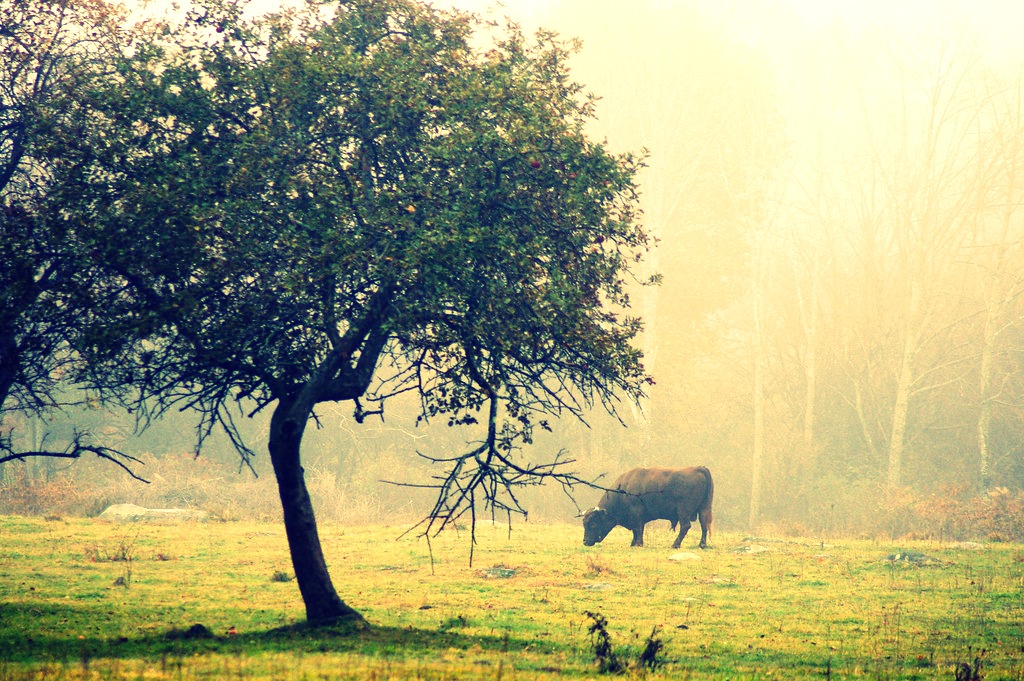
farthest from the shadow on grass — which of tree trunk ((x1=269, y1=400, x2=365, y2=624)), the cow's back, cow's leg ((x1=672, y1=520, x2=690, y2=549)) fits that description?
the cow's back

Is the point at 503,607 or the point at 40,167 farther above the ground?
the point at 40,167

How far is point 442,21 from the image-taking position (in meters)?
15.2

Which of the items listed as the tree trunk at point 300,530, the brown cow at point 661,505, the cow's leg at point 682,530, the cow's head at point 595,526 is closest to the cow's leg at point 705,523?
the brown cow at point 661,505

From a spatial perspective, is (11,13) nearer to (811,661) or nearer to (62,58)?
(62,58)

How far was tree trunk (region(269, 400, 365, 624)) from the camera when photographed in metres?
14.5

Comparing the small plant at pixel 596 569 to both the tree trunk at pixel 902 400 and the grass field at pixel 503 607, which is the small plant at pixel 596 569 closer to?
the grass field at pixel 503 607

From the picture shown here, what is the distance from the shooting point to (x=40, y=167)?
54.4 ft

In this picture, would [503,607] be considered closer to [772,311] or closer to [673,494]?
[673,494]

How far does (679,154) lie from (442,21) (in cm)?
3811

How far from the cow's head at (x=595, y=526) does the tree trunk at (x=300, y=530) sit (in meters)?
16.2

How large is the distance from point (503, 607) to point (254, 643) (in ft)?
20.1

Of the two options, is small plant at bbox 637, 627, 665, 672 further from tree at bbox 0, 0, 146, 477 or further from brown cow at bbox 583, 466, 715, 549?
brown cow at bbox 583, 466, 715, 549

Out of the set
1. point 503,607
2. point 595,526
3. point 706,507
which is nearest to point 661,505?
point 706,507

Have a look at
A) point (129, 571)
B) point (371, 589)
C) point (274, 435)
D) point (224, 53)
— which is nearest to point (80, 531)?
point (129, 571)
